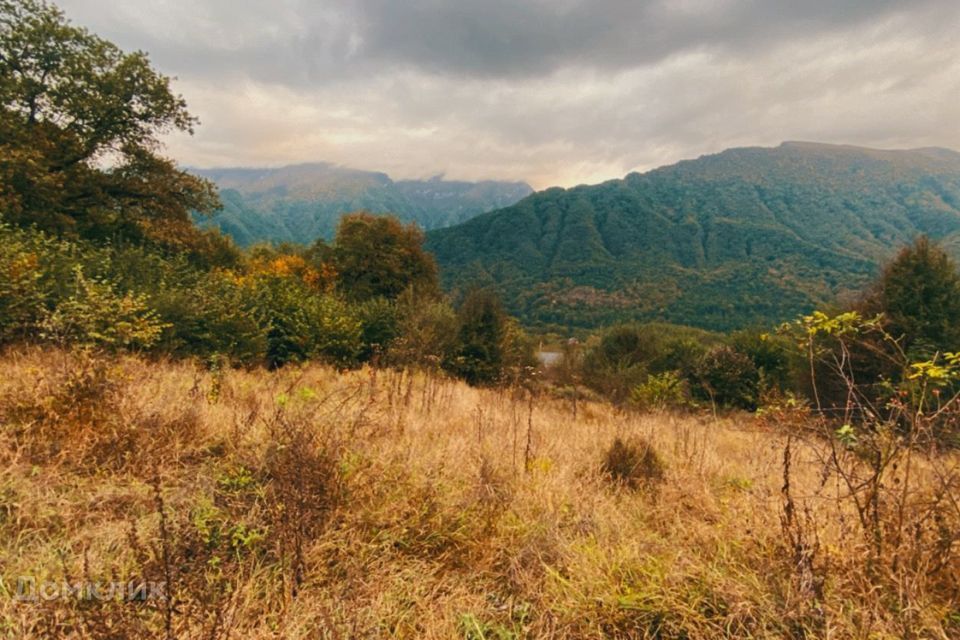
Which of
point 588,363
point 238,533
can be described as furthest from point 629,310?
point 238,533

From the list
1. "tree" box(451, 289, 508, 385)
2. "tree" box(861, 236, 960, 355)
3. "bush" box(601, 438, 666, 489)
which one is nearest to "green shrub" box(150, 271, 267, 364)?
"tree" box(451, 289, 508, 385)

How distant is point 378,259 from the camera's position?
26.5 m

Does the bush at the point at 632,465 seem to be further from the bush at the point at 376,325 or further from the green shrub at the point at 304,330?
the bush at the point at 376,325

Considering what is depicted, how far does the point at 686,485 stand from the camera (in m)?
3.86

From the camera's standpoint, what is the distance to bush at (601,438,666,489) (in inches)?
162

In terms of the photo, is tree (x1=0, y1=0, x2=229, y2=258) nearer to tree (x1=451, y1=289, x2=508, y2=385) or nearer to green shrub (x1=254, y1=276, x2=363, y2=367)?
green shrub (x1=254, y1=276, x2=363, y2=367)

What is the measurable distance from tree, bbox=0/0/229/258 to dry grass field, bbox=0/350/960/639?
16537 millimetres

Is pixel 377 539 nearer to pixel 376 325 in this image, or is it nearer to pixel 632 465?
pixel 632 465

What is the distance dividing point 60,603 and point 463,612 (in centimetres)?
189

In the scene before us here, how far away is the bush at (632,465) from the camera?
4.11 m

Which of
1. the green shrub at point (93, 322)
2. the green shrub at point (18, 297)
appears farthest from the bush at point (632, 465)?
the green shrub at point (18, 297)

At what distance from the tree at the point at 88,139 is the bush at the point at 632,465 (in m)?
19.4

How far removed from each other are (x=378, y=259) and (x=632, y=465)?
2434cm

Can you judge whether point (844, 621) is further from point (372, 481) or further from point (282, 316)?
point (282, 316)
